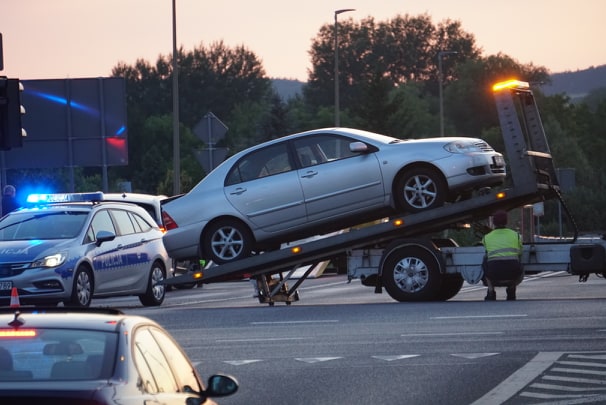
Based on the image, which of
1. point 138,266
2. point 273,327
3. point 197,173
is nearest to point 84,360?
point 273,327

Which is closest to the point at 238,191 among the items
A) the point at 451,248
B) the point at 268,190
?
the point at 268,190

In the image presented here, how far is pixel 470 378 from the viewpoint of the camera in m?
14.5

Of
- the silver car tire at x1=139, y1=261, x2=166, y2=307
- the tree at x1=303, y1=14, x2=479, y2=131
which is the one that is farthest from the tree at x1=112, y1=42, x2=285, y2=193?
the silver car tire at x1=139, y1=261, x2=166, y2=307

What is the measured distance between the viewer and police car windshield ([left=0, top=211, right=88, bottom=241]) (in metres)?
25.4

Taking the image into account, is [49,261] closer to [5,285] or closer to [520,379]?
[5,285]

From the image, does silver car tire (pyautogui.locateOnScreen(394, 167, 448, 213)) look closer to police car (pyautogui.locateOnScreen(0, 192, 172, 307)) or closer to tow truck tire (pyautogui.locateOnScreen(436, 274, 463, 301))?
tow truck tire (pyautogui.locateOnScreen(436, 274, 463, 301))

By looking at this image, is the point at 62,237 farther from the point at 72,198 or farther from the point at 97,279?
the point at 72,198

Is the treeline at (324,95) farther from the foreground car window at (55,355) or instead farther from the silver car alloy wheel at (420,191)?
the foreground car window at (55,355)

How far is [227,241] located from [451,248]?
3.16 m

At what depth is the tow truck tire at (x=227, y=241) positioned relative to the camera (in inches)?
971

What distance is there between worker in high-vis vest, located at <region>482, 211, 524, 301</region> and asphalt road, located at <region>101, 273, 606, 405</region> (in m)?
0.44

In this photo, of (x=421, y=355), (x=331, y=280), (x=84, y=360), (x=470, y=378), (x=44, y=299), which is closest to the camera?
(x=84, y=360)

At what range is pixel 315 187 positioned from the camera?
78.8ft

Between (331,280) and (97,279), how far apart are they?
1532cm
